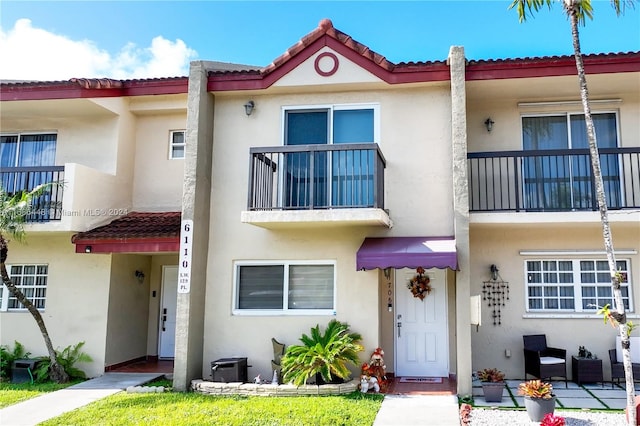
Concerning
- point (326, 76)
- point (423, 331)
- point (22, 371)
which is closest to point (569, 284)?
point (423, 331)

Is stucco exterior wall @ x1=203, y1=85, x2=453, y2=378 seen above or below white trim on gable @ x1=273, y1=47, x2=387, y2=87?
below

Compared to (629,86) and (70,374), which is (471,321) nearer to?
(629,86)

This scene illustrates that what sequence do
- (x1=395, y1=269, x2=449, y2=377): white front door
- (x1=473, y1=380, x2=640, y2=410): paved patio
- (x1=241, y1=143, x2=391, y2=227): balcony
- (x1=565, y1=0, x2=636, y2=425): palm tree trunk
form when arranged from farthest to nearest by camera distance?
(x1=395, y1=269, x2=449, y2=377): white front door, (x1=241, y1=143, x2=391, y2=227): balcony, (x1=473, y1=380, x2=640, y2=410): paved patio, (x1=565, y1=0, x2=636, y2=425): palm tree trunk

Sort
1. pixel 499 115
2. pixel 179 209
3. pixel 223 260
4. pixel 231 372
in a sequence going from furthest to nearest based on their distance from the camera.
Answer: pixel 179 209, pixel 499 115, pixel 223 260, pixel 231 372

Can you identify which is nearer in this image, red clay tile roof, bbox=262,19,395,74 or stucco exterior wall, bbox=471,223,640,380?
red clay tile roof, bbox=262,19,395,74

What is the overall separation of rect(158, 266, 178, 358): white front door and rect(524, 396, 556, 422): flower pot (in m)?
12.3

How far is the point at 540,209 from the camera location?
1429 centimetres

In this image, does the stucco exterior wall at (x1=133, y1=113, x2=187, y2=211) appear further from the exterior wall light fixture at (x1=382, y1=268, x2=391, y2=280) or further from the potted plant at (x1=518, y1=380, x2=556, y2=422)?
the potted plant at (x1=518, y1=380, x2=556, y2=422)

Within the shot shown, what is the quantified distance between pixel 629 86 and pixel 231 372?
1390 centimetres

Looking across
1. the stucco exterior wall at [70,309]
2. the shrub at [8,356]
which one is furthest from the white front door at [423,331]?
the shrub at [8,356]

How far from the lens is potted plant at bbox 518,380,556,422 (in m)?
10.3

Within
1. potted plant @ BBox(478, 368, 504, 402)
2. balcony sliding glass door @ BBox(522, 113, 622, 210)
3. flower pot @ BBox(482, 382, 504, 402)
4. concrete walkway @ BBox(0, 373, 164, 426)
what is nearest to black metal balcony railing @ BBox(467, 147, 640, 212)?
balcony sliding glass door @ BBox(522, 113, 622, 210)

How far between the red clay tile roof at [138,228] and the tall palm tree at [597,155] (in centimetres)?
1086

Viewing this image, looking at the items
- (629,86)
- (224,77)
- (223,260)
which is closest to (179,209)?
(223,260)
